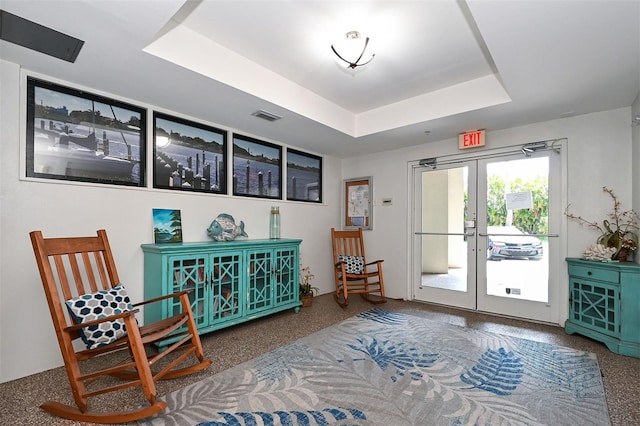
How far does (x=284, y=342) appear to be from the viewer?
2932mm

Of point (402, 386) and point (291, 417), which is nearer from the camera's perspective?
point (291, 417)

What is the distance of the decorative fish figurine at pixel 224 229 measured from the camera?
3.40m

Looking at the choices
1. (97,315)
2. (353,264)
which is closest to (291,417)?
(97,315)

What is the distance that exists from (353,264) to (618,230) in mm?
2904

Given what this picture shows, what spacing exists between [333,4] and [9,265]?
9.72 ft

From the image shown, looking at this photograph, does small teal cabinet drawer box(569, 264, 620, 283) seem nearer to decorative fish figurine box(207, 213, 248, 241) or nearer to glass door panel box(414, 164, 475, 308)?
glass door panel box(414, 164, 475, 308)

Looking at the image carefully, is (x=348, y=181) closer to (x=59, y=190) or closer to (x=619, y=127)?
(x=619, y=127)

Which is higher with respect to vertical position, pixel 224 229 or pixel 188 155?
pixel 188 155

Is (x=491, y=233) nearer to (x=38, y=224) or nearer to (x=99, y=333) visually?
(x=99, y=333)

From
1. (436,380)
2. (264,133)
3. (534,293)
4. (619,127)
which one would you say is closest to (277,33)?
(264,133)

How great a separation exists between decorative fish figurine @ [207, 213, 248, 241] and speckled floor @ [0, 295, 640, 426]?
1.00 metres

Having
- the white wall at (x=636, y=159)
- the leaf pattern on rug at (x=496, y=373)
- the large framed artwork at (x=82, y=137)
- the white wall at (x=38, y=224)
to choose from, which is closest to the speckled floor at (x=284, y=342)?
the white wall at (x=38, y=224)

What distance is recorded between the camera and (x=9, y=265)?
2264 millimetres

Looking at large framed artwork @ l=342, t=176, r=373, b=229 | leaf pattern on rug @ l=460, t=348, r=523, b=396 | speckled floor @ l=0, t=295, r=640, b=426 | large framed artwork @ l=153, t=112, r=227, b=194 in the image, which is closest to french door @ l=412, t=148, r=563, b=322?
speckled floor @ l=0, t=295, r=640, b=426
